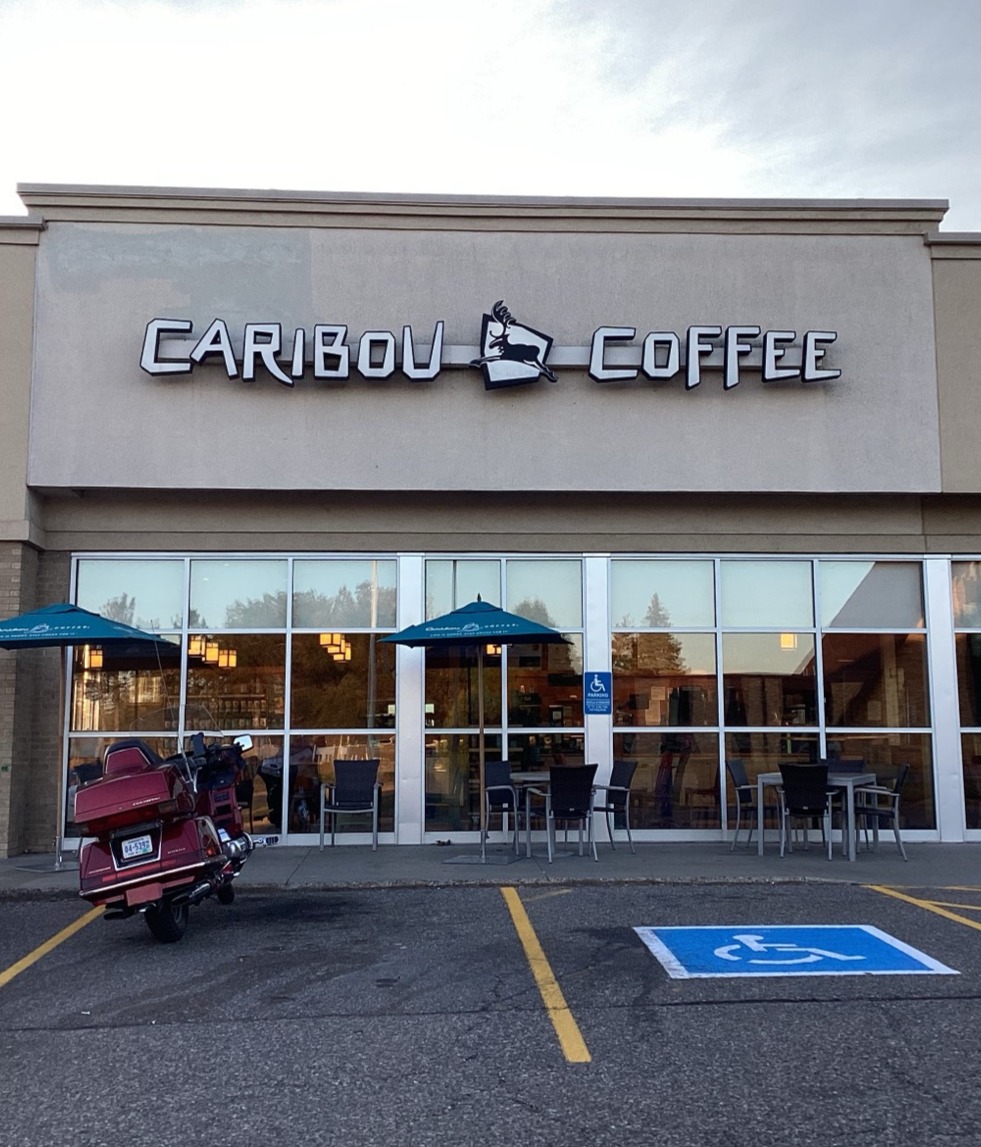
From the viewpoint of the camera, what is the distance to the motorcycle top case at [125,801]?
8.12 meters

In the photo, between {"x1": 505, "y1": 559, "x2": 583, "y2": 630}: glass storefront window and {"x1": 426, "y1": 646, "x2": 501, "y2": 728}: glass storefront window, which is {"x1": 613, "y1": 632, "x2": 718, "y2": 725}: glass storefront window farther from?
{"x1": 426, "y1": 646, "x2": 501, "y2": 728}: glass storefront window

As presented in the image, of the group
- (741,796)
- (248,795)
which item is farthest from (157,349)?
(741,796)

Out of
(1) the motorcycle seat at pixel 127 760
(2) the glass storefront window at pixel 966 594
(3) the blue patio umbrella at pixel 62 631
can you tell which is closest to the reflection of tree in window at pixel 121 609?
(3) the blue patio umbrella at pixel 62 631

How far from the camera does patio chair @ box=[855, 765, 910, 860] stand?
A: 40.4 feet

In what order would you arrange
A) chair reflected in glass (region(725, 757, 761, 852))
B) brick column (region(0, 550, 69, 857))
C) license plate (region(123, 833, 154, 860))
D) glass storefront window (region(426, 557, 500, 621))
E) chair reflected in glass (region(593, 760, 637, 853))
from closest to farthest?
license plate (region(123, 833, 154, 860)) < chair reflected in glass (region(593, 760, 637, 853)) < brick column (region(0, 550, 69, 857)) < chair reflected in glass (region(725, 757, 761, 852)) < glass storefront window (region(426, 557, 500, 621))

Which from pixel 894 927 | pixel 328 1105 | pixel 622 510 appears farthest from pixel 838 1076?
pixel 622 510

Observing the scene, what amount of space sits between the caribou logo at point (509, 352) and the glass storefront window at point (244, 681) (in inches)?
156

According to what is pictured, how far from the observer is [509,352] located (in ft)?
44.5

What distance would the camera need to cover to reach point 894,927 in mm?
8648

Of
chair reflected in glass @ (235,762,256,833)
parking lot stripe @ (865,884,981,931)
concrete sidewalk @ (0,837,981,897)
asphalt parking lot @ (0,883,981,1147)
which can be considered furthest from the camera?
chair reflected in glass @ (235,762,256,833)

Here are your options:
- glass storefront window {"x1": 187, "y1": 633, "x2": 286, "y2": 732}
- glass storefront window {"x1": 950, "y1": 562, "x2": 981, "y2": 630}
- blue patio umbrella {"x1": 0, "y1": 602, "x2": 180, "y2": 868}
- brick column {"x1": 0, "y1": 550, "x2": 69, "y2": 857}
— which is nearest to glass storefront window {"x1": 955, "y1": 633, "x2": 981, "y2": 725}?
glass storefront window {"x1": 950, "y1": 562, "x2": 981, "y2": 630}

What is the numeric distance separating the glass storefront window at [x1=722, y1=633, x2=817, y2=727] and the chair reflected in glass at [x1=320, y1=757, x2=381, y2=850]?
4277 millimetres

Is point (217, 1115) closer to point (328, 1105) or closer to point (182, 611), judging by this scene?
point (328, 1105)

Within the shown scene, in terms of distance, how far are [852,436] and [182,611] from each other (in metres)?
8.14
